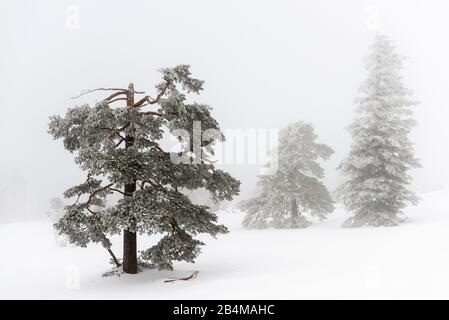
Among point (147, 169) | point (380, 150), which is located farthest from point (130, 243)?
point (380, 150)

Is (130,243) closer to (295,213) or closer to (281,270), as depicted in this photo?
(281,270)

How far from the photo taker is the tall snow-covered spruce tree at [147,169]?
13453mm

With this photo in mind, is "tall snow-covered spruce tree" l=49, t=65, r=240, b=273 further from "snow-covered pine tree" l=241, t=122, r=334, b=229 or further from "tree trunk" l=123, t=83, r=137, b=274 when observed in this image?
"snow-covered pine tree" l=241, t=122, r=334, b=229

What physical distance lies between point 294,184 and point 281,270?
15050 millimetres

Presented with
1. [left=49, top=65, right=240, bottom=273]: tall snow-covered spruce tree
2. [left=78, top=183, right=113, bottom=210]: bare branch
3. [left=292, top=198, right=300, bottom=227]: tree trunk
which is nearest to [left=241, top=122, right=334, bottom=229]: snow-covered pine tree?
[left=292, top=198, right=300, bottom=227]: tree trunk

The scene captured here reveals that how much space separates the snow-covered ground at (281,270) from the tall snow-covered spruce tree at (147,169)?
1.62 m

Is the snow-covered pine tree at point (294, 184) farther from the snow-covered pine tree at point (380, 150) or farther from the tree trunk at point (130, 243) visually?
the tree trunk at point (130, 243)

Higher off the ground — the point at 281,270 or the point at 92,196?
the point at 92,196

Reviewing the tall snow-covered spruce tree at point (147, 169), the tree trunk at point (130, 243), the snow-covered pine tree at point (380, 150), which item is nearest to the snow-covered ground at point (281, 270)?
the tree trunk at point (130, 243)

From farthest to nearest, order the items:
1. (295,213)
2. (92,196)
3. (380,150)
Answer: (295,213) → (380,150) → (92,196)

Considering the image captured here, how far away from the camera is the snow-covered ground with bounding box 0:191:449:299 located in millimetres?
11656

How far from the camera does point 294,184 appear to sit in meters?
29.4
